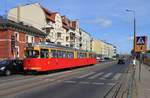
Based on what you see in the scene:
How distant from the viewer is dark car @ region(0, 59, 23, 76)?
30.7 metres

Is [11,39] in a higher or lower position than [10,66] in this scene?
higher

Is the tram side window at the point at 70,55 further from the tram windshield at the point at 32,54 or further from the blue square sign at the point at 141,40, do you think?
the blue square sign at the point at 141,40

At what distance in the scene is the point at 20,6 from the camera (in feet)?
262

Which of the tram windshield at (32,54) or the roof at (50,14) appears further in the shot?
the roof at (50,14)

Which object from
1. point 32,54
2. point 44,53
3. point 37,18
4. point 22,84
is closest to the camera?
point 22,84

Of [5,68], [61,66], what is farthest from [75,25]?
[5,68]

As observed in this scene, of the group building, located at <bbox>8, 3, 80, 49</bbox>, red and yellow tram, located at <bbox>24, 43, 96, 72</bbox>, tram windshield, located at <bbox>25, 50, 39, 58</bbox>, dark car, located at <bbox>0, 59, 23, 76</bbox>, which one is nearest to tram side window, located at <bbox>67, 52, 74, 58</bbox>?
red and yellow tram, located at <bbox>24, 43, 96, 72</bbox>

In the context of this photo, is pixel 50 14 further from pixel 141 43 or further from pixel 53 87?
pixel 53 87

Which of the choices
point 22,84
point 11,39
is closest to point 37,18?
point 11,39

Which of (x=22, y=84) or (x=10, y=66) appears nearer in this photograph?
(x=22, y=84)

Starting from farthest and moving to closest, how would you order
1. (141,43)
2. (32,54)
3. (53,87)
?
(32,54) < (141,43) < (53,87)

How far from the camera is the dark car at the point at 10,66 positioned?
3073 centimetres

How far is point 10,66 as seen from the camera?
31922 millimetres

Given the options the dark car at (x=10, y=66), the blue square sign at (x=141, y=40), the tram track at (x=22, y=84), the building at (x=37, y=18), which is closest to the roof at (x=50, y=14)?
the building at (x=37, y=18)
